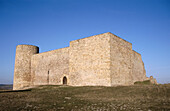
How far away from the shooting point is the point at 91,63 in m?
15.9

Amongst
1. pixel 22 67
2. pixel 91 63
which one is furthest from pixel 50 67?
pixel 91 63

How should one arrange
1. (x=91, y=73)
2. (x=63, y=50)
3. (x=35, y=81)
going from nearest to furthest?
(x=91, y=73) → (x=63, y=50) → (x=35, y=81)

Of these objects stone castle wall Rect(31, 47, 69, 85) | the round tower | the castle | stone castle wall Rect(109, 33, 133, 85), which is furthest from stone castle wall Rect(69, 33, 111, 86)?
the round tower

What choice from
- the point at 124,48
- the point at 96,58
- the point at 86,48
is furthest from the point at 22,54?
the point at 124,48

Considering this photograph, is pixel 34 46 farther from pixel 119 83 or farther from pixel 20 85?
pixel 119 83

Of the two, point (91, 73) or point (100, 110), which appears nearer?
point (100, 110)

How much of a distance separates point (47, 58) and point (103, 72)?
12046 millimetres

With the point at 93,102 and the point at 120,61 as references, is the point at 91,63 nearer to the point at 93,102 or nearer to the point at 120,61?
the point at 120,61

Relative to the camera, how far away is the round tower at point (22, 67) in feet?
→ 84.1

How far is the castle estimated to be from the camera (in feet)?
48.5

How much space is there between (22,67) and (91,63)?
16.0 m

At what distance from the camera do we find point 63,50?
20609mm

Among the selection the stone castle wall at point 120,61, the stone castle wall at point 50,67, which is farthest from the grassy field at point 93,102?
the stone castle wall at point 50,67

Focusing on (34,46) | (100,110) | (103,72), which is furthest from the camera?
(34,46)
